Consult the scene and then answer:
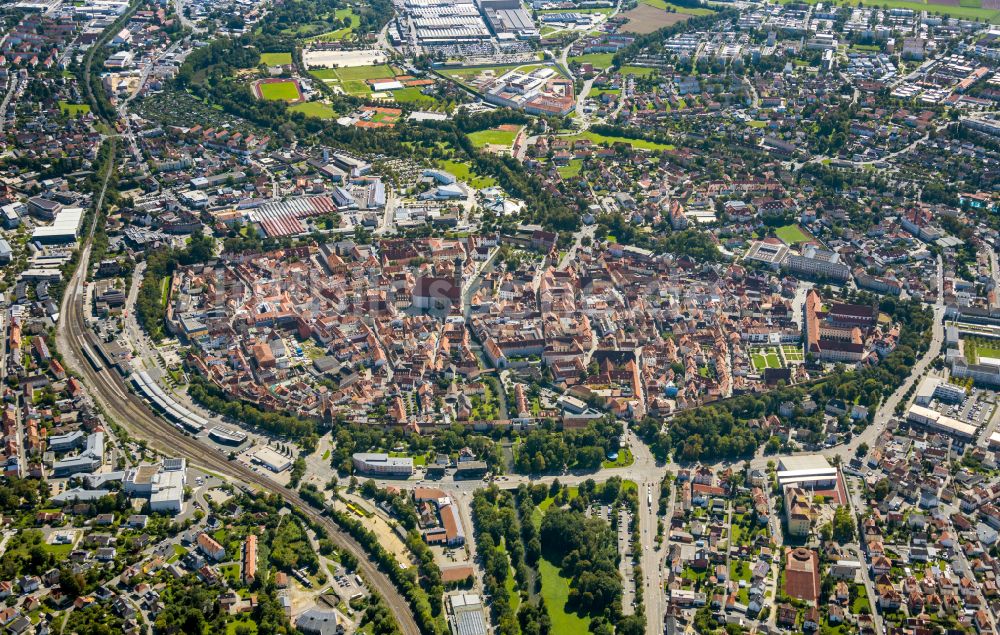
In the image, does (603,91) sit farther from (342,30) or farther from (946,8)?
(946,8)

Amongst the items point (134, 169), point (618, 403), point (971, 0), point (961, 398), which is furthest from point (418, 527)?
point (971, 0)

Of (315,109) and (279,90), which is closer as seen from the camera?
(315,109)

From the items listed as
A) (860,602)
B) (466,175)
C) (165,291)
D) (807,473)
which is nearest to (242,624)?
(860,602)

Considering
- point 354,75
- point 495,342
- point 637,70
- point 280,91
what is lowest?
point 495,342

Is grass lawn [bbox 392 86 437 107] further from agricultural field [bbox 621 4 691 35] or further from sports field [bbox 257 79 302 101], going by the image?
agricultural field [bbox 621 4 691 35]

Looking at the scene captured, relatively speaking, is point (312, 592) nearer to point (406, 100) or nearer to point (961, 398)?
point (961, 398)
